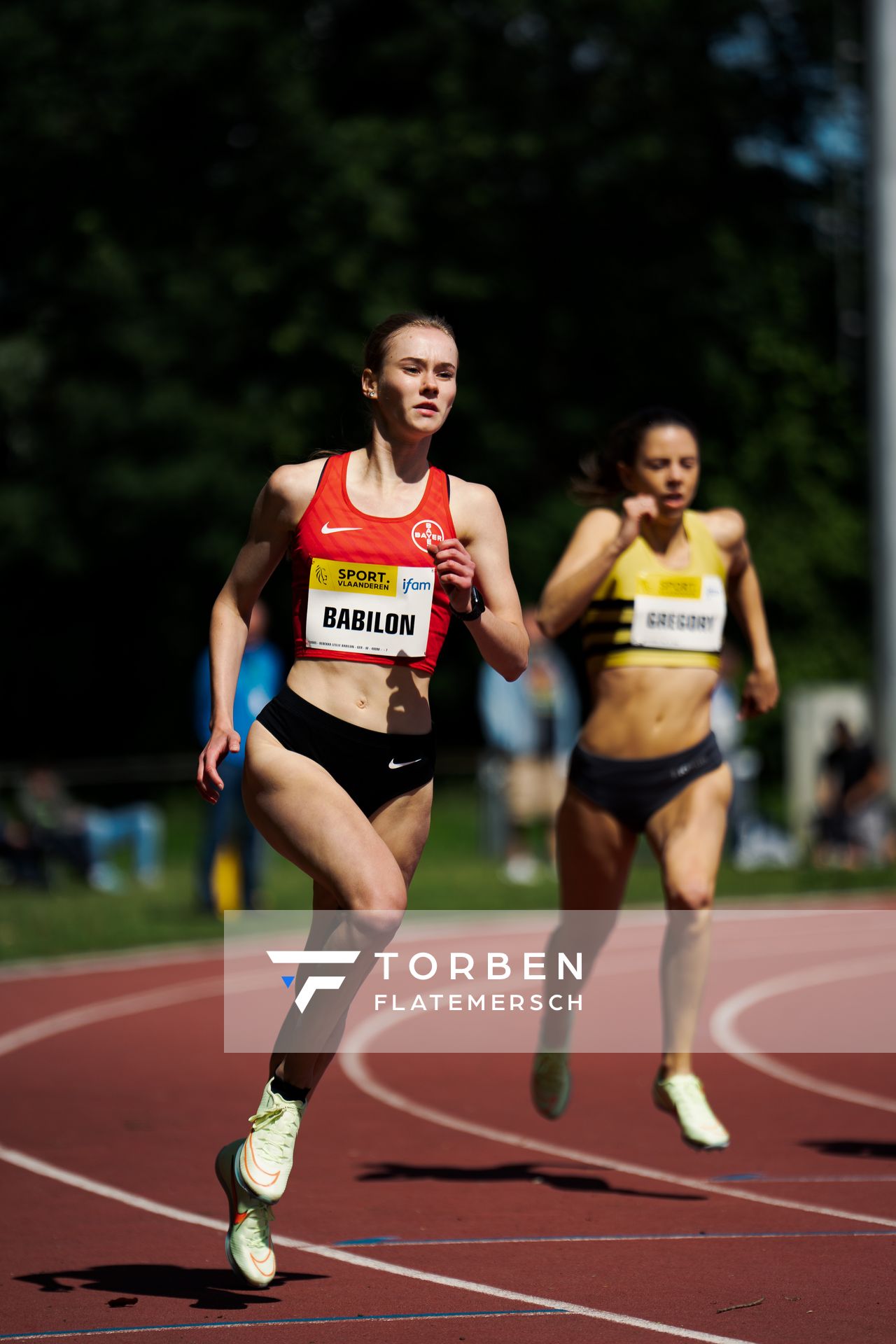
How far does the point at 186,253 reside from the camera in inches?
1206

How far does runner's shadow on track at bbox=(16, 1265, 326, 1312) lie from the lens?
5148mm

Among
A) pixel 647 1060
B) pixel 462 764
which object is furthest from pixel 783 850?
pixel 647 1060

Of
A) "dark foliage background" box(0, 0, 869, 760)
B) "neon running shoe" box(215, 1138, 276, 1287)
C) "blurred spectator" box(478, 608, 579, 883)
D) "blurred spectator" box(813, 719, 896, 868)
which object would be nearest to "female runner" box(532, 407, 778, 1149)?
"neon running shoe" box(215, 1138, 276, 1287)

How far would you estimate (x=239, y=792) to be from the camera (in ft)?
49.8

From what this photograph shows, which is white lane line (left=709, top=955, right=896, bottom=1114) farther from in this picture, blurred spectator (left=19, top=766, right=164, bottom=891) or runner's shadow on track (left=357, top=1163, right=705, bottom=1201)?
blurred spectator (left=19, top=766, right=164, bottom=891)

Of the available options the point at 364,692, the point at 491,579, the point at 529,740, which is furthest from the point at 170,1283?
the point at 529,740

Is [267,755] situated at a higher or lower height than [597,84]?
lower

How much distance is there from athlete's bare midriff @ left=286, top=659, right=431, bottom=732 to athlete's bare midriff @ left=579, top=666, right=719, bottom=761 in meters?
1.69

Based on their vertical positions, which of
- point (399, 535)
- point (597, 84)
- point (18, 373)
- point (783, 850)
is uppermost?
point (597, 84)

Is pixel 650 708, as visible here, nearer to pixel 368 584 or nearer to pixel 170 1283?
pixel 368 584

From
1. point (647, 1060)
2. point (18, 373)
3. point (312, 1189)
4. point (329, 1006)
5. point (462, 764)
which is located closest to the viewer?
point (329, 1006)

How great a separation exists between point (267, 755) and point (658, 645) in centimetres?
208

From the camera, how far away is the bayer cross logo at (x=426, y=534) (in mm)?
5414

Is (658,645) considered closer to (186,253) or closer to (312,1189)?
(312,1189)
